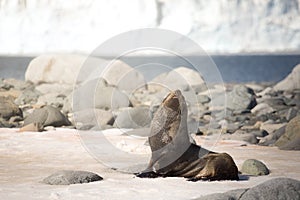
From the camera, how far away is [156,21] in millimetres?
49219

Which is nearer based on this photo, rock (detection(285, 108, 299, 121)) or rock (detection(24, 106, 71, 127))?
rock (detection(24, 106, 71, 127))

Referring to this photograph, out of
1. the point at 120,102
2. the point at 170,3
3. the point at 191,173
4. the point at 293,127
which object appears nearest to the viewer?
the point at 191,173

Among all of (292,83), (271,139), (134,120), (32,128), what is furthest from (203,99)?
(32,128)

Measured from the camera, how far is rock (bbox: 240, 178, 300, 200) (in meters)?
6.93

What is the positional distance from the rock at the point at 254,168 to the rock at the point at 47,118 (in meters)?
6.86

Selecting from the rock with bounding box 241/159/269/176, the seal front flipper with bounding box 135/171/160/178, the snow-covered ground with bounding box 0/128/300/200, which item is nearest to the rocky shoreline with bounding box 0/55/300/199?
the rock with bounding box 241/159/269/176

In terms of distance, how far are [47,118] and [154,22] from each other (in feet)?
110

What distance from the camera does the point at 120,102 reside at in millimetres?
21906

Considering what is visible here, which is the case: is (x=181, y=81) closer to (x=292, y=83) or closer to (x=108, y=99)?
(x=292, y=83)

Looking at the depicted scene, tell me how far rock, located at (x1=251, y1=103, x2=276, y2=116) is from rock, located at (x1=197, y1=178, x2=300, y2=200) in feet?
47.6

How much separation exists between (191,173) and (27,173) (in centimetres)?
212

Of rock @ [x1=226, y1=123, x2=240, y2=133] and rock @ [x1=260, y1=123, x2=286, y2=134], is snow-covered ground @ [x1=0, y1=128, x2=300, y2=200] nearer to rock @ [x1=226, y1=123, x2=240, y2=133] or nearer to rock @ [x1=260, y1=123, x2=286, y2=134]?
rock @ [x1=226, y1=123, x2=240, y2=133]

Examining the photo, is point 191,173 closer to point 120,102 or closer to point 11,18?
point 120,102

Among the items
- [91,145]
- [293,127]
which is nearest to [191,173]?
[91,145]
